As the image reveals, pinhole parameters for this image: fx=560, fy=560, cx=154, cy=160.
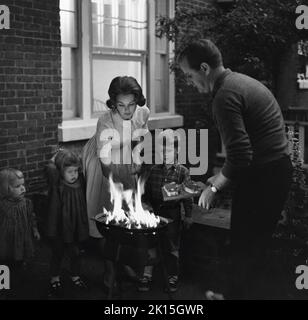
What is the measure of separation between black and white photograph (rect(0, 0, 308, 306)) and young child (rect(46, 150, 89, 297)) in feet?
0.04

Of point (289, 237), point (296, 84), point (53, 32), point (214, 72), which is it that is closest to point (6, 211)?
point (214, 72)

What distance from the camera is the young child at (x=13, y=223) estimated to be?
4664 millimetres

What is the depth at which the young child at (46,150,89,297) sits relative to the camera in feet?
16.2

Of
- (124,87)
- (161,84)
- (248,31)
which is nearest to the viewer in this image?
(124,87)

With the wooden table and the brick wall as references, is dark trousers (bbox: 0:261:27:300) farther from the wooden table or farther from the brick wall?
the wooden table

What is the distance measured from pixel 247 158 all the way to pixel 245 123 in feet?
0.93

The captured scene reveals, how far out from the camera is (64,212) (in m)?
4.95

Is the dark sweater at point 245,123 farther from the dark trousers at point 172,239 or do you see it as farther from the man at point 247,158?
the dark trousers at point 172,239

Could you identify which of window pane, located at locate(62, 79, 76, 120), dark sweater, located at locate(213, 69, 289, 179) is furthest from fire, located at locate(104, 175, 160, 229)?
window pane, located at locate(62, 79, 76, 120)

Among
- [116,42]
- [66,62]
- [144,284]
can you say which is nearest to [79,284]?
[144,284]

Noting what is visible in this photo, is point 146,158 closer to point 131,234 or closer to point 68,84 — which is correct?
point 131,234

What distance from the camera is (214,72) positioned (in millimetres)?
3982

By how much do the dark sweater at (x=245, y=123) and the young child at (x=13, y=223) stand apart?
1.84 meters

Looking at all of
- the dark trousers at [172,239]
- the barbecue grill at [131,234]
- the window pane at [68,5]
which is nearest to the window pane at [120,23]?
the window pane at [68,5]
